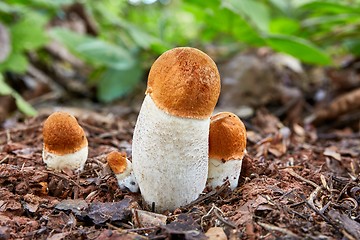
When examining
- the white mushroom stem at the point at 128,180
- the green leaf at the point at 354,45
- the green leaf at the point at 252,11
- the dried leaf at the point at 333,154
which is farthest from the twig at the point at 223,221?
the green leaf at the point at 354,45

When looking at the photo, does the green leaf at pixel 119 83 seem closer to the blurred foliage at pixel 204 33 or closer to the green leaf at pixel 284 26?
the blurred foliage at pixel 204 33

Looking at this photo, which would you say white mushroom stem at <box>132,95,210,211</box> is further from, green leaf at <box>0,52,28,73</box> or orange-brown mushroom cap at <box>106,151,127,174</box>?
green leaf at <box>0,52,28,73</box>

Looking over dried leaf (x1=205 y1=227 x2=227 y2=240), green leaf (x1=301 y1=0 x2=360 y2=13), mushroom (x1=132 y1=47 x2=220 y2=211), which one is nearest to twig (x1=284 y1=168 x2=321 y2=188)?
mushroom (x1=132 y1=47 x2=220 y2=211)

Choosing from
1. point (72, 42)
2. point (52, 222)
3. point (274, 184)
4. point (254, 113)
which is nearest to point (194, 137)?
point (274, 184)

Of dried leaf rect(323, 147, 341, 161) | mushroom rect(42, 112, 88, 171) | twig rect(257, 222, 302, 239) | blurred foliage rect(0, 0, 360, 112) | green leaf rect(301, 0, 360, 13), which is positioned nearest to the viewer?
twig rect(257, 222, 302, 239)

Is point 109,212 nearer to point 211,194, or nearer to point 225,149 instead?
point 211,194

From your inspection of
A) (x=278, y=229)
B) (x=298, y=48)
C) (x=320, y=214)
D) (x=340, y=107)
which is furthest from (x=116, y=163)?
(x=340, y=107)
